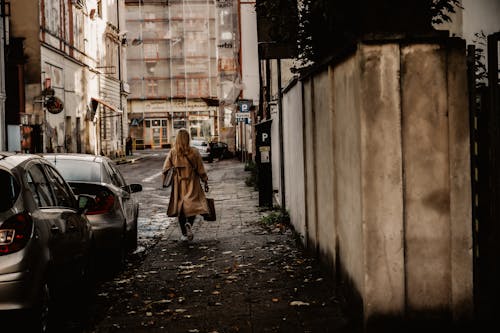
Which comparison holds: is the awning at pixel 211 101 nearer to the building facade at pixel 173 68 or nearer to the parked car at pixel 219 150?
the building facade at pixel 173 68

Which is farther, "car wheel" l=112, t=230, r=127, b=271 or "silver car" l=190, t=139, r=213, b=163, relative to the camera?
"silver car" l=190, t=139, r=213, b=163

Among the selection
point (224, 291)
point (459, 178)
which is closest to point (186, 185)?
point (224, 291)

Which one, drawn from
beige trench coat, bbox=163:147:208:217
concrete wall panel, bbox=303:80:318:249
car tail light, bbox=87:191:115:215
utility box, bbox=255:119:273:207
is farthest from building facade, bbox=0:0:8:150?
concrete wall panel, bbox=303:80:318:249

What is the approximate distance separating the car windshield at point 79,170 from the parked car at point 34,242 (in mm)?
3194

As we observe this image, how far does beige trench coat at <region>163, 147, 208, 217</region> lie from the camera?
40.0 feet

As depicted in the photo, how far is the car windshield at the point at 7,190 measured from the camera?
5.70 metres

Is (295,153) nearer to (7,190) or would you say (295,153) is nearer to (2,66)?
(7,190)

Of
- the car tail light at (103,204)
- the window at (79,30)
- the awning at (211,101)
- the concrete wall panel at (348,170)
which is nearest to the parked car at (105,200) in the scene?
the car tail light at (103,204)

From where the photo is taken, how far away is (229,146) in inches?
2616

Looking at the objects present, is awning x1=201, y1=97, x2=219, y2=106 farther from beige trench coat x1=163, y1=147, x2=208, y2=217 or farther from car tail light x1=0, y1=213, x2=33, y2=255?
car tail light x1=0, y1=213, x2=33, y2=255

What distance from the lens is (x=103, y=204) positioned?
956 centimetres

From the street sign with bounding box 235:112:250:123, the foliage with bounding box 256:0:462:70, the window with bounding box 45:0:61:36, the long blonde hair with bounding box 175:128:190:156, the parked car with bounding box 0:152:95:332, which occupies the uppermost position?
the window with bounding box 45:0:61:36

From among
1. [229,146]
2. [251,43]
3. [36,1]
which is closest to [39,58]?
[36,1]

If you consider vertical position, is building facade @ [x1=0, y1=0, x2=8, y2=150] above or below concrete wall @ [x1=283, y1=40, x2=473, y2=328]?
above
